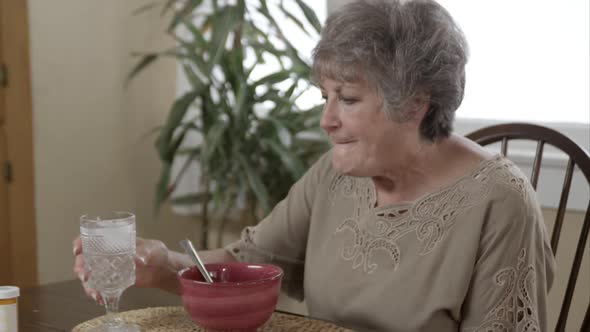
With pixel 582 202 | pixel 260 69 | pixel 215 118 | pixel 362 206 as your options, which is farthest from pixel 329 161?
pixel 260 69

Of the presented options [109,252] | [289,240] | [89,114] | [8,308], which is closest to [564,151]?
[289,240]

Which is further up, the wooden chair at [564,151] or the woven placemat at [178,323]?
the wooden chair at [564,151]

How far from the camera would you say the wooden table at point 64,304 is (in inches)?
56.0

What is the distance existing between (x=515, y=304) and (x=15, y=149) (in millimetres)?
1960

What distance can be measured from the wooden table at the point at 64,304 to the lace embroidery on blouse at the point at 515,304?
0.56 m

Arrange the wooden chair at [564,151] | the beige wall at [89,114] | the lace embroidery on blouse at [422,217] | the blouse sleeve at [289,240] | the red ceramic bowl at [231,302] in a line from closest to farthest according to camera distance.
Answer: the red ceramic bowl at [231,302], the lace embroidery on blouse at [422,217], the wooden chair at [564,151], the blouse sleeve at [289,240], the beige wall at [89,114]


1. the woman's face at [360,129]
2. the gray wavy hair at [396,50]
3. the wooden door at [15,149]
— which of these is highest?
the gray wavy hair at [396,50]

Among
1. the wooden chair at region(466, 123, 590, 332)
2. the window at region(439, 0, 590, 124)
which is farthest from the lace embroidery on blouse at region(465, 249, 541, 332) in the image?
the window at region(439, 0, 590, 124)

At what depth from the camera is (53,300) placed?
1562mm

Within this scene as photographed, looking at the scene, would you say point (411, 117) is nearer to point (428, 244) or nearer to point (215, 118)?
point (428, 244)

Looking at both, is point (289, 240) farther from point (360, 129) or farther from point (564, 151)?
point (564, 151)

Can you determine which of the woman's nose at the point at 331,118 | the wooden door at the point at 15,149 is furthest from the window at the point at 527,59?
the wooden door at the point at 15,149

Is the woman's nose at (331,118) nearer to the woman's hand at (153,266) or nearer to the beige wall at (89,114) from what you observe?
the woman's hand at (153,266)

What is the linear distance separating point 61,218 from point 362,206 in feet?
5.37
